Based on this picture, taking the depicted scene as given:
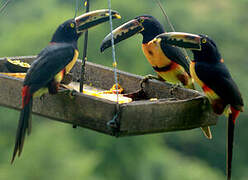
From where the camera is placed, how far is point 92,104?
5781 mm

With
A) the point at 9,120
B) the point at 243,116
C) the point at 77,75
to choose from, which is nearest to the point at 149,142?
the point at 243,116

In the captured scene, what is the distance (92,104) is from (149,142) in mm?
23537

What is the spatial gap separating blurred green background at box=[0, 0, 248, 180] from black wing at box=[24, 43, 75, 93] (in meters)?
15.9

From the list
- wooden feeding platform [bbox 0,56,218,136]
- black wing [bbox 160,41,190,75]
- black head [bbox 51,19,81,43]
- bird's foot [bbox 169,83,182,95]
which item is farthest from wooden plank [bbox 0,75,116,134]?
black wing [bbox 160,41,190,75]

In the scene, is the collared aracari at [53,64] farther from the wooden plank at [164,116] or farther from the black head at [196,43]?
the wooden plank at [164,116]

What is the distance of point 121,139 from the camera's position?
2438 cm

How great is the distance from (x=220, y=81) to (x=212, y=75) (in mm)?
102

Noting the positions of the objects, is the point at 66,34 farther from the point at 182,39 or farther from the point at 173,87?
the point at 173,87

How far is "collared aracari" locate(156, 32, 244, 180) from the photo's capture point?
240 inches

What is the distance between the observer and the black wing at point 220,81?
20.1ft

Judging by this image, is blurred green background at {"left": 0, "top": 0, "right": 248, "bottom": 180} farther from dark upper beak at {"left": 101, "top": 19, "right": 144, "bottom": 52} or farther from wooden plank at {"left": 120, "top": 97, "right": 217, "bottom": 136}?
wooden plank at {"left": 120, "top": 97, "right": 217, "bottom": 136}

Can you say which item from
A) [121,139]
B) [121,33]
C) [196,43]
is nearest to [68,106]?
[121,33]

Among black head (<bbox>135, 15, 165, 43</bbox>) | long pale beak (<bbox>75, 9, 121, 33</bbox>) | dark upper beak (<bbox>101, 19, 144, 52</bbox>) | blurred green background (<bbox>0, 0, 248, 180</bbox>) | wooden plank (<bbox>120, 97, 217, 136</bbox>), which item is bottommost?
blurred green background (<bbox>0, 0, 248, 180</bbox>)

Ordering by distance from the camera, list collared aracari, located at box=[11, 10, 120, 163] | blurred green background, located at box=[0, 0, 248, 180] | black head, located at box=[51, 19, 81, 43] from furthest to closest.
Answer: blurred green background, located at box=[0, 0, 248, 180], black head, located at box=[51, 19, 81, 43], collared aracari, located at box=[11, 10, 120, 163]
